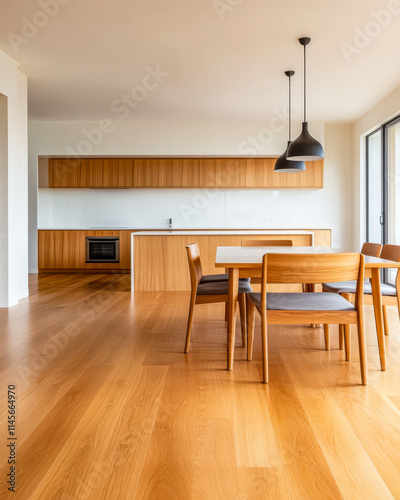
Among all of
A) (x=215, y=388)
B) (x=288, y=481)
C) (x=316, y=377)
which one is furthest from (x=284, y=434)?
(x=316, y=377)

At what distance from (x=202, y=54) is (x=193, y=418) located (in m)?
3.72

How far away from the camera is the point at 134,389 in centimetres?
227

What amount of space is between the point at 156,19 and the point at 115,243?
178 inches

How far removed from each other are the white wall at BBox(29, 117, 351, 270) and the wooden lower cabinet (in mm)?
209

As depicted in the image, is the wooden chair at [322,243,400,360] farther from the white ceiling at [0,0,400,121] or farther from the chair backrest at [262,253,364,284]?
the white ceiling at [0,0,400,121]

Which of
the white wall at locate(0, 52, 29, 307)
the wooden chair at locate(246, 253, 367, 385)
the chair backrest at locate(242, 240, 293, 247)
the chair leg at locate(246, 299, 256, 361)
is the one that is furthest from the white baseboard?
the wooden chair at locate(246, 253, 367, 385)

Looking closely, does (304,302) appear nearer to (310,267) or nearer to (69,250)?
(310,267)

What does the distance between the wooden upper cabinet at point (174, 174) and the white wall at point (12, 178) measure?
2563mm

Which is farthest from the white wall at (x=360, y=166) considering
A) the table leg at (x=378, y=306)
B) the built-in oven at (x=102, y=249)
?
the table leg at (x=378, y=306)

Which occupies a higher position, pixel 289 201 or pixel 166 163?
pixel 166 163

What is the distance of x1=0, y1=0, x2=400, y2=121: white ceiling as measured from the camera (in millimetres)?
3596

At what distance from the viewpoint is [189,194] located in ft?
26.2

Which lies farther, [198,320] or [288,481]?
[198,320]

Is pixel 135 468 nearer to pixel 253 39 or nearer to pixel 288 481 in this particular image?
pixel 288 481
